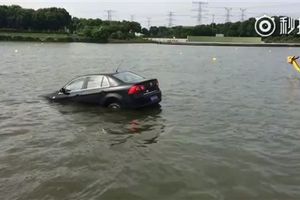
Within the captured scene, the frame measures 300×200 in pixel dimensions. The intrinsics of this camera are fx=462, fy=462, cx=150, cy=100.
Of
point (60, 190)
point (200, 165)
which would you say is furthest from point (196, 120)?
point (60, 190)

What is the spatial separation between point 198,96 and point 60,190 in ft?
42.5

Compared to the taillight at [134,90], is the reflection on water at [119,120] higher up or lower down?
lower down

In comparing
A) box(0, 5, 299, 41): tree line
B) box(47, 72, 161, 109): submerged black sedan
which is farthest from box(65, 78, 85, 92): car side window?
box(0, 5, 299, 41): tree line

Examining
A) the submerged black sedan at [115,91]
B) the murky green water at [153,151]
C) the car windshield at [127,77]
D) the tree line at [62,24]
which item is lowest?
the murky green water at [153,151]

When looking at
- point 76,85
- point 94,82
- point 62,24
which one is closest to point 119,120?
point 94,82

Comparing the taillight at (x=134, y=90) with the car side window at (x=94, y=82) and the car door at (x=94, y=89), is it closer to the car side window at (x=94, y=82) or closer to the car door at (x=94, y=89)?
the car door at (x=94, y=89)

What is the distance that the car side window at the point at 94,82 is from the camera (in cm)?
1539

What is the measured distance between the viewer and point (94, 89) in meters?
15.5

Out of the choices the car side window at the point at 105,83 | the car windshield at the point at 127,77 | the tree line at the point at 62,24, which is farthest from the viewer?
the tree line at the point at 62,24

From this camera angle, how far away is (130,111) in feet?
48.7

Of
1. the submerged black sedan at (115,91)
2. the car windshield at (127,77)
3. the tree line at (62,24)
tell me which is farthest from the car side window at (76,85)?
the tree line at (62,24)

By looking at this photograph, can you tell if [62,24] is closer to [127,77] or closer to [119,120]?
[127,77]

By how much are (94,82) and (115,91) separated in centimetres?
115

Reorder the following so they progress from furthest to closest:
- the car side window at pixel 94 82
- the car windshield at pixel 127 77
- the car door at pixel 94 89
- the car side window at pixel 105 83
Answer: the car side window at pixel 94 82 → the car door at pixel 94 89 → the car side window at pixel 105 83 → the car windshield at pixel 127 77
